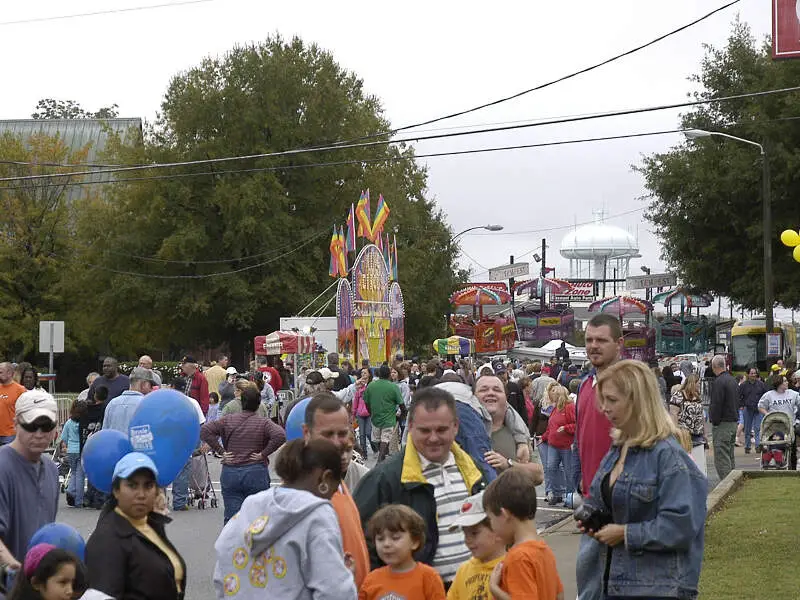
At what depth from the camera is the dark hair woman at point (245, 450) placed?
11.9m

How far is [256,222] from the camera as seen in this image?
50.9 m

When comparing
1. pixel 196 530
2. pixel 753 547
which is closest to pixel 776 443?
pixel 753 547

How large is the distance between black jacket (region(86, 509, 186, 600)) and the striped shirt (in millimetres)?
1138

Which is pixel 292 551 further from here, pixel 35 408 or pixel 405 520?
pixel 35 408

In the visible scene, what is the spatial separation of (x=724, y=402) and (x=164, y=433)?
13.0m

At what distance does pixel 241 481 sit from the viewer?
11914mm

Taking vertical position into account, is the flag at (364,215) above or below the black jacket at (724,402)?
above

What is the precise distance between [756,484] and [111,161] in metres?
42.3

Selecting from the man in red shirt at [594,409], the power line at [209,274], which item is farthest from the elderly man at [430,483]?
the power line at [209,274]

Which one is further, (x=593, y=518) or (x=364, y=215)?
(x=364, y=215)

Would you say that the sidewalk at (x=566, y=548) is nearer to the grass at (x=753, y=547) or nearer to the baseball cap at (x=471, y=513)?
the grass at (x=753, y=547)

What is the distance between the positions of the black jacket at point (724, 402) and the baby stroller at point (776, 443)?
1696 mm

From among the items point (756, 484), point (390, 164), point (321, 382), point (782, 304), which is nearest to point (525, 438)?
point (756, 484)

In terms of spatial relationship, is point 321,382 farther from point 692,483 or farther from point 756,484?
point 692,483
